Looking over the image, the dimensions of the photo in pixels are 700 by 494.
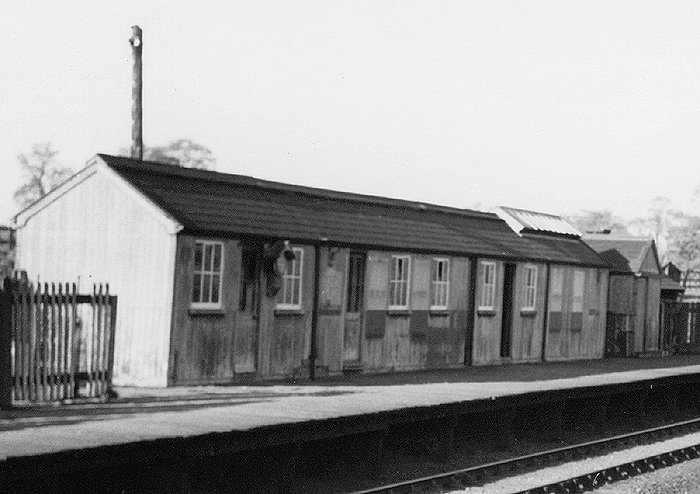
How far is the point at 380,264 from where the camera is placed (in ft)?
80.6

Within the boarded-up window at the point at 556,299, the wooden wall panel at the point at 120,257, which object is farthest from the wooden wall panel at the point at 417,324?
the wooden wall panel at the point at 120,257

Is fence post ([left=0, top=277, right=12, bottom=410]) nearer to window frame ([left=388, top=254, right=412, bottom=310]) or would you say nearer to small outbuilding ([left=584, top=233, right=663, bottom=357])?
window frame ([left=388, top=254, right=412, bottom=310])

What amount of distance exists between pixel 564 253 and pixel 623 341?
5.64 meters

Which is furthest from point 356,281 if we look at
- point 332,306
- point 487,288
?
point 487,288

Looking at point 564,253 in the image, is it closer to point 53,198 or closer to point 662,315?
point 662,315

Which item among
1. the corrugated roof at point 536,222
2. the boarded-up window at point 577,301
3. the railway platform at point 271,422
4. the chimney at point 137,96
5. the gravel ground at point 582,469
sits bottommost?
the gravel ground at point 582,469

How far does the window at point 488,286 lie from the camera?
93.4ft

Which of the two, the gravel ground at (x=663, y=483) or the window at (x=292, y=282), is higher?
the window at (x=292, y=282)

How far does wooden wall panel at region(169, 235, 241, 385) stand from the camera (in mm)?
19438

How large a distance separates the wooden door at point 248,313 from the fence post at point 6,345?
561 centimetres

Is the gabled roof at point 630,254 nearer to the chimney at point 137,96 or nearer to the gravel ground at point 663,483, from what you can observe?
the chimney at point 137,96

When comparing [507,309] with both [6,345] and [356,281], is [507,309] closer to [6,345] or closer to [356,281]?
[356,281]

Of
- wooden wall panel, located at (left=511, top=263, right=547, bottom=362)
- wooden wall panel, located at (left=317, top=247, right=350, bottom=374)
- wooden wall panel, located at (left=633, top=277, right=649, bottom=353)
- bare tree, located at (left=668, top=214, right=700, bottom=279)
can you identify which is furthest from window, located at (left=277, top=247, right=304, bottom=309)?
bare tree, located at (left=668, top=214, right=700, bottom=279)

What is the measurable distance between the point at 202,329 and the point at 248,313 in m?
1.29
